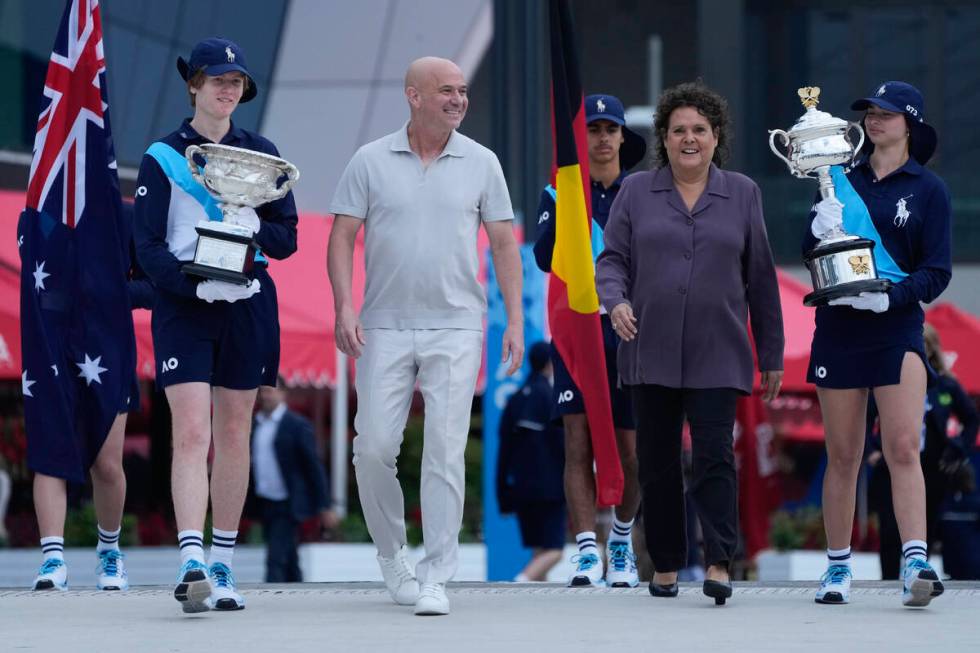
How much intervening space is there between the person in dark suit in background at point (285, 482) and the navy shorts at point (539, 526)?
55.7 inches

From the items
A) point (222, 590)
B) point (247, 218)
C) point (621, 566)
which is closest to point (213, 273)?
point (247, 218)

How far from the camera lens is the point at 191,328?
22.9 feet

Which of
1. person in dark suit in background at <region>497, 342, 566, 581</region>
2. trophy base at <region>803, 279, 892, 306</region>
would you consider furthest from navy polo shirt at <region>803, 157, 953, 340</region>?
person in dark suit in background at <region>497, 342, 566, 581</region>

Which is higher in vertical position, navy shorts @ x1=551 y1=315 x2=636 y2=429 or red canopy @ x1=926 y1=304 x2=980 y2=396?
red canopy @ x1=926 y1=304 x2=980 y2=396

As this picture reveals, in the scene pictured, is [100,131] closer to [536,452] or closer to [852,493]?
[852,493]

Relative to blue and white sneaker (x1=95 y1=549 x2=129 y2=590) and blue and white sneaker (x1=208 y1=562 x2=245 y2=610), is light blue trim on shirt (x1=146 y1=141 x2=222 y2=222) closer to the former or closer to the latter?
blue and white sneaker (x1=208 y1=562 x2=245 y2=610)

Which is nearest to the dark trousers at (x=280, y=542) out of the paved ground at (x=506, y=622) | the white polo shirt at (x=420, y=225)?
the paved ground at (x=506, y=622)

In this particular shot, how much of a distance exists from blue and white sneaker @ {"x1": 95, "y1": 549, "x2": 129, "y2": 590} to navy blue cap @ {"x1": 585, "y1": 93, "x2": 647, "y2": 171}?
9.50 ft

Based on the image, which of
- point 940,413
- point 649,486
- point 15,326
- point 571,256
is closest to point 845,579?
point 649,486

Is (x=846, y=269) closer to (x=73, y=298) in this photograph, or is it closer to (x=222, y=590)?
(x=222, y=590)

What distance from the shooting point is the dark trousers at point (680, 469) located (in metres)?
7.17

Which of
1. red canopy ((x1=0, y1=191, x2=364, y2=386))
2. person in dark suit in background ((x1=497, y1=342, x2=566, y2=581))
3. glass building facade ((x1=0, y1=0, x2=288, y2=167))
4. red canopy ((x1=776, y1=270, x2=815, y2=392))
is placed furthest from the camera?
glass building facade ((x1=0, y1=0, x2=288, y2=167))

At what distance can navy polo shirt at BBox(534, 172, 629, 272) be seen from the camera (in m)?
8.55

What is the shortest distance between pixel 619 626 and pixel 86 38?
160 inches
